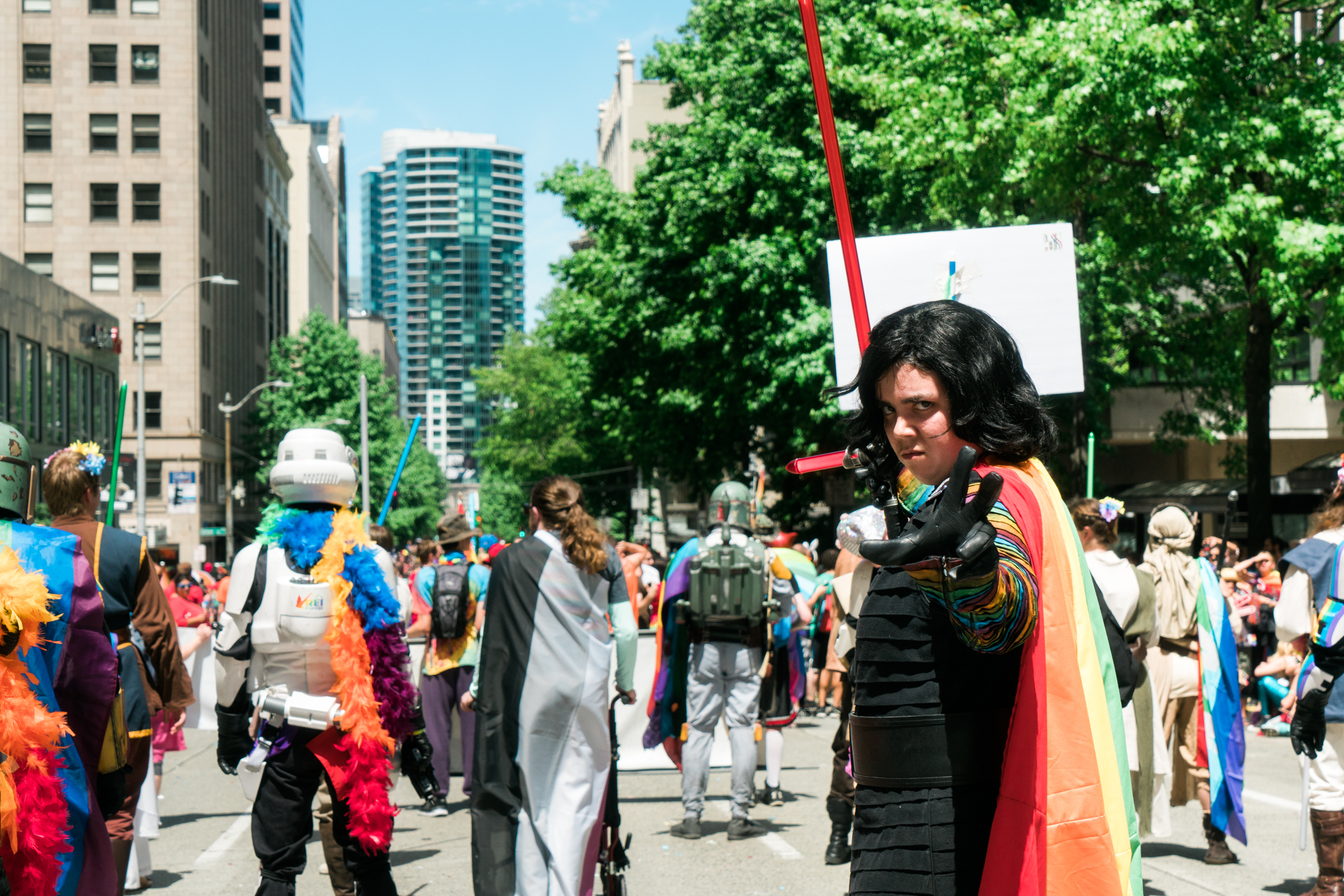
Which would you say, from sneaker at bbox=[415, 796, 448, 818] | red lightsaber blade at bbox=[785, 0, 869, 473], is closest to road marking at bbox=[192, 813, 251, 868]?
sneaker at bbox=[415, 796, 448, 818]

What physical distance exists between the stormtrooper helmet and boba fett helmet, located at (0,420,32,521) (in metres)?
1.27

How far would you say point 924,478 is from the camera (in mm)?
2418

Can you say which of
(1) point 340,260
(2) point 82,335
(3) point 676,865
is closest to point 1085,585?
(3) point 676,865

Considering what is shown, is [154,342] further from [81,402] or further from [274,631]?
[274,631]

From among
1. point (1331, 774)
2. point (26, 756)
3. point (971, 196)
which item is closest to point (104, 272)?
point (971, 196)

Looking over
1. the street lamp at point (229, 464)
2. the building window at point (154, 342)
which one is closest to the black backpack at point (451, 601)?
the street lamp at point (229, 464)

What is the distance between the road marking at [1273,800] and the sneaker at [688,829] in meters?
3.58

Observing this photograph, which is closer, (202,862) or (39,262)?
(202,862)

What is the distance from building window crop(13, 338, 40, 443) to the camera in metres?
31.2

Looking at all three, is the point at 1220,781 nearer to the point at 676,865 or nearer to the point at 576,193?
the point at 676,865

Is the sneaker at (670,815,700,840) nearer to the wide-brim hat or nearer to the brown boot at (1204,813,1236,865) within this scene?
the wide-brim hat

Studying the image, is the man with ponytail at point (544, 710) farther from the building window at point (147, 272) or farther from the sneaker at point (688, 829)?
the building window at point (147, 272)

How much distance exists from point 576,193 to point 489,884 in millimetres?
24803

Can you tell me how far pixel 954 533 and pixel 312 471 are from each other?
390cm
